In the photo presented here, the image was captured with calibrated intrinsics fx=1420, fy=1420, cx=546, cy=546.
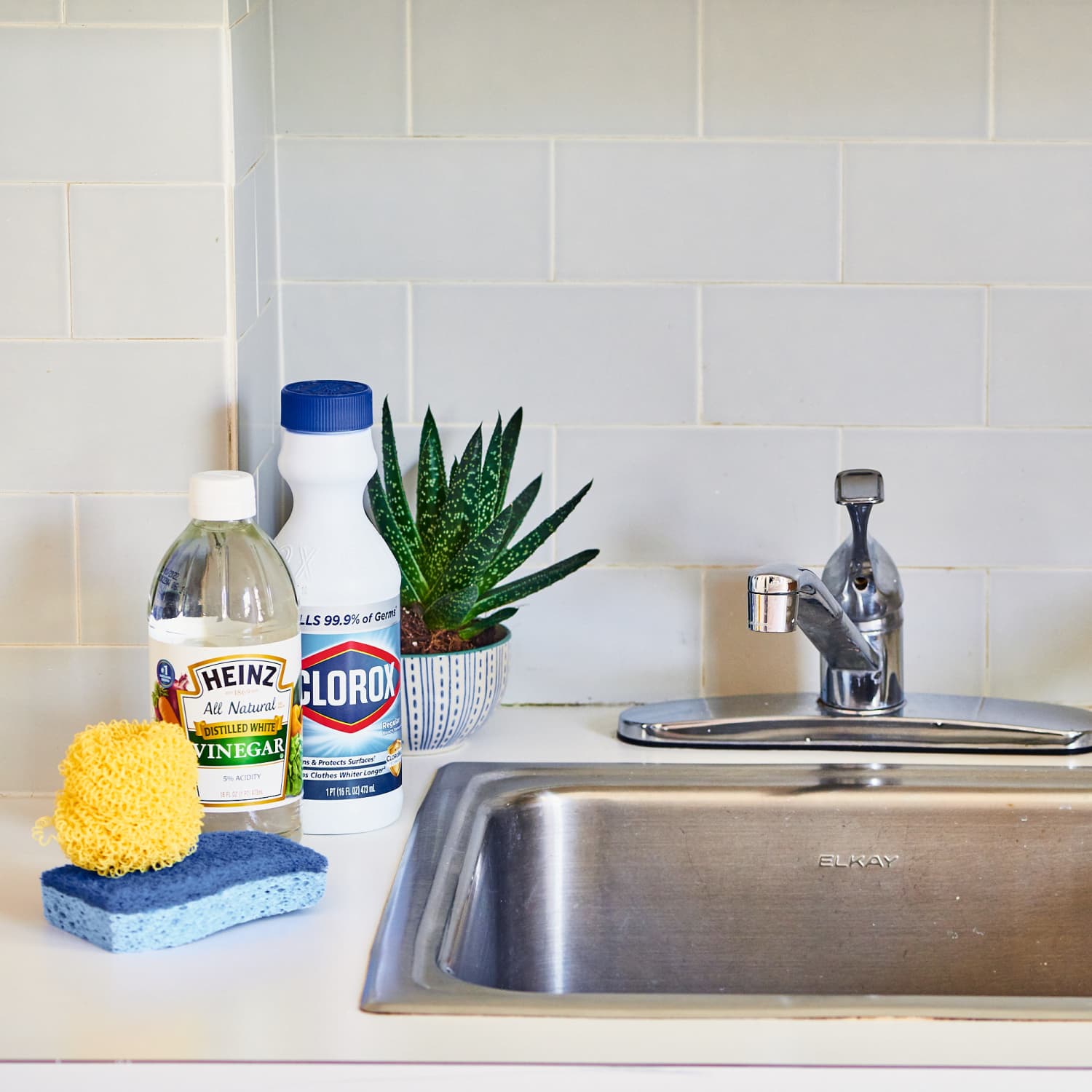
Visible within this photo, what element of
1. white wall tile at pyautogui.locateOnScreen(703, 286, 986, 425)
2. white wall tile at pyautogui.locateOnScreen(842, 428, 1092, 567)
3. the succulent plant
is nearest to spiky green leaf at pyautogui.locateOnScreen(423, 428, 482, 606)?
the succulent plant

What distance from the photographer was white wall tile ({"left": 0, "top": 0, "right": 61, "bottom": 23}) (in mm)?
926

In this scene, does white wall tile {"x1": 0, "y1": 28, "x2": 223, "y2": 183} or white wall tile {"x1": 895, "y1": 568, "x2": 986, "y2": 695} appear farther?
white wall tile {"x1": 895, "y1": 568, "x2": 986, "y2": 695}

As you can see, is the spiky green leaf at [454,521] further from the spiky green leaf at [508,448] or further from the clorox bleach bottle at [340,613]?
the clorox bleach bottle at [340,613]

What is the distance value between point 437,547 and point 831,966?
0.43 meters

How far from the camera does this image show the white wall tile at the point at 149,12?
3.04 ft

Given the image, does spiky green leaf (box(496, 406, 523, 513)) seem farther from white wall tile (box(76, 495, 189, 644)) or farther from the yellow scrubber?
the yellow scrubber

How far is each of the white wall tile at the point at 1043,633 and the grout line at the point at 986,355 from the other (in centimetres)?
14

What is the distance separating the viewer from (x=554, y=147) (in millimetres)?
1145

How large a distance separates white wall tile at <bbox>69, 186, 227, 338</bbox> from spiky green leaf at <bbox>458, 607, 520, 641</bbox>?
29 centimetres

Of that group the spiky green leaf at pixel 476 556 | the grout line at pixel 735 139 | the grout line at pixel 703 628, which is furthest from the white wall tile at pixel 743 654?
the grout line at pixel 735 139

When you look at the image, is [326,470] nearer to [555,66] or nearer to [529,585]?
[529,585]

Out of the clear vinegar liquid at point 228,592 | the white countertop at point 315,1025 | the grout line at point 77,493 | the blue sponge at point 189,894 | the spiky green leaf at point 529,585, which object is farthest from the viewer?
the spiky green leaf at point 529,585

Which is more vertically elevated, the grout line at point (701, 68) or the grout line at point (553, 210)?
the grout line at point (701, 68)

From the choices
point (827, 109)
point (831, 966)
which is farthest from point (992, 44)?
point (831, 966)
